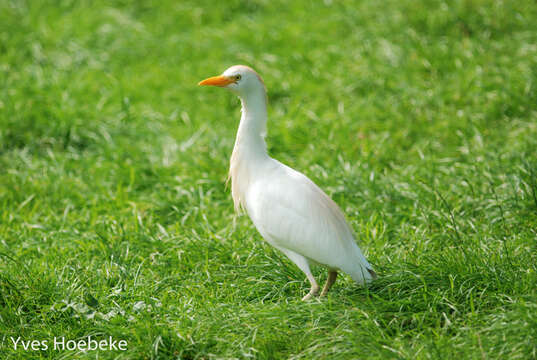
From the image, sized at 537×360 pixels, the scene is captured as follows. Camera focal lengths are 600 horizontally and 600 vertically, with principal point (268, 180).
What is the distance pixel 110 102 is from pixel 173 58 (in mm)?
1274

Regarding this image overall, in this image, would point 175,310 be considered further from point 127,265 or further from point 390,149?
point 390,149

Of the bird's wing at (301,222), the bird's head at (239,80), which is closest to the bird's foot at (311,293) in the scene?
the bird's wing at (301,222)

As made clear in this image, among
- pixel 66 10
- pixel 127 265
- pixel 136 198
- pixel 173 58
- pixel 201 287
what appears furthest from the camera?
pixel 66 10

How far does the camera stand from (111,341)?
315 cm

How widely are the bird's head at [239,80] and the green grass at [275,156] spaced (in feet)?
3.68

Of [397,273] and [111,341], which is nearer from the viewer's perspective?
[111,341]

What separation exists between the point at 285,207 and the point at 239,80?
807mm

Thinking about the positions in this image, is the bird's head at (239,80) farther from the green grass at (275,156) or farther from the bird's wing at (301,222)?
the green grass at (275,156)

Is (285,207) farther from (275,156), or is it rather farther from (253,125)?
(275,156)

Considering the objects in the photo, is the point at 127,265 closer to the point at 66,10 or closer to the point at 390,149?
the point at 390,149

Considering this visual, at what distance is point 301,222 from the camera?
11.4 ft

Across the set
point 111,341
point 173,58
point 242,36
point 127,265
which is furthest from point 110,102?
point 111,341

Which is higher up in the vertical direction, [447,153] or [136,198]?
[447,153]

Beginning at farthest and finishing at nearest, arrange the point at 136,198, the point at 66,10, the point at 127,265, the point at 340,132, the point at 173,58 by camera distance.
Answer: the point at 66,10 < the point at 173,58 < the point at 340,132 < the point at 136,198 < the point at 127,265
